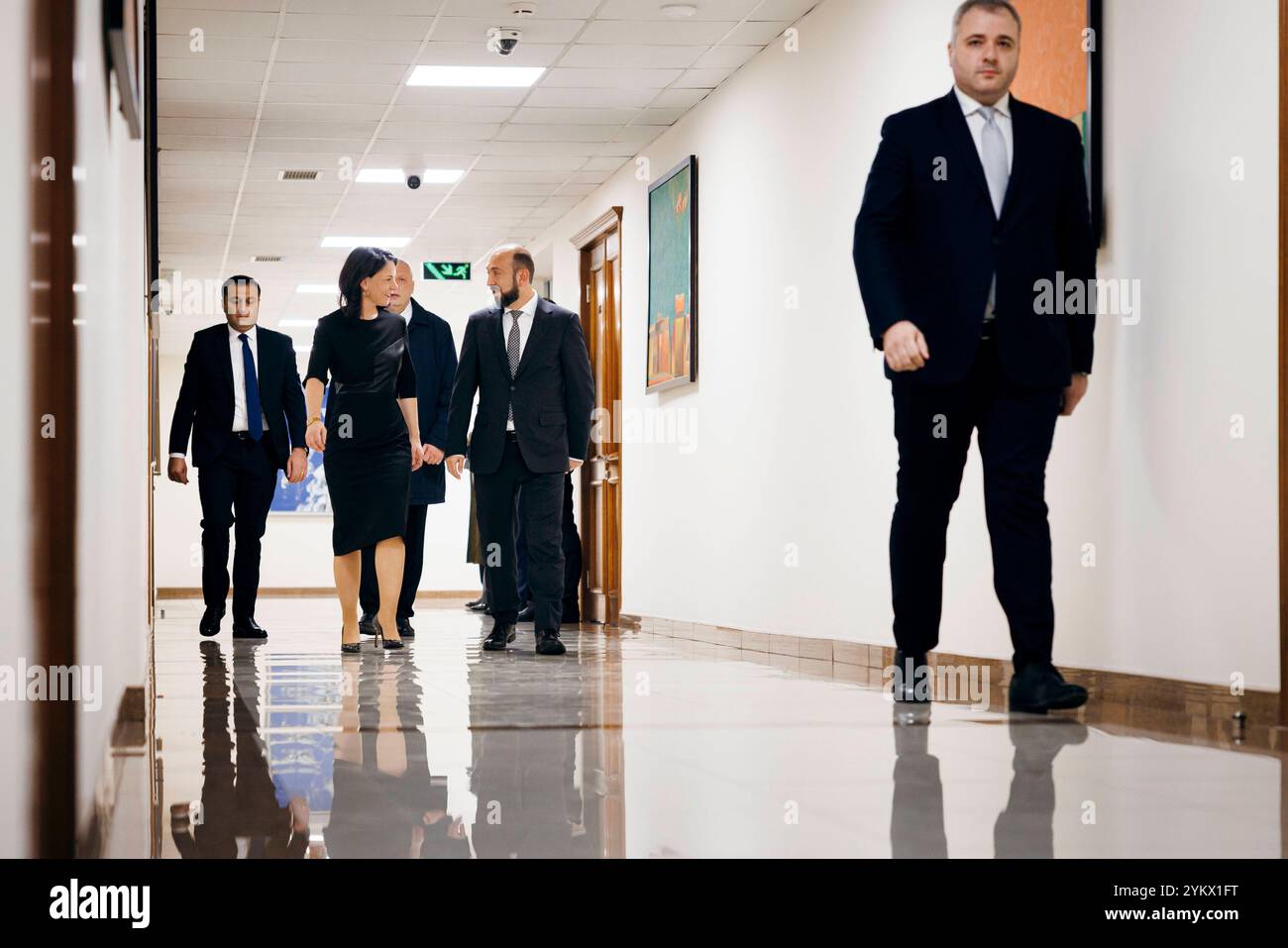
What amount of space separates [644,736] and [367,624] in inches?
163

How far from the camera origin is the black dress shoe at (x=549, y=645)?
609 cm

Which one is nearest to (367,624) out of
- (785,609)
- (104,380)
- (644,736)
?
(785,609)

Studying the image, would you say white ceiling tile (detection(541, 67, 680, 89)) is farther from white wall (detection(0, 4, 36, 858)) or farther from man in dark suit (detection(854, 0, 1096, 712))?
white wall (detection(0, 4, 36, 858))

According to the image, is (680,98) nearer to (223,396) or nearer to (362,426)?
(223,396)

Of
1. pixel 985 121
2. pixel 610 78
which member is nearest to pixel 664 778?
pixel 985 121

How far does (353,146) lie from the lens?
9.49 m

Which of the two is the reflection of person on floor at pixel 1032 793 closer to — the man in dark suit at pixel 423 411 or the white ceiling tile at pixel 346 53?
the man in dark suit at pixel 423 411

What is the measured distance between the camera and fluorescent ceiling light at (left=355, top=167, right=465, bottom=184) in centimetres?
1017

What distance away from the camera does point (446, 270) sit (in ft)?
44.9

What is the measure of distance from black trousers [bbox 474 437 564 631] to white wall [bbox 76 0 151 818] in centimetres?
204

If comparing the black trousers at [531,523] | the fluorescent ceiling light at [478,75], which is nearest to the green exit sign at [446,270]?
the fluorescent ceiling light at [478,75]

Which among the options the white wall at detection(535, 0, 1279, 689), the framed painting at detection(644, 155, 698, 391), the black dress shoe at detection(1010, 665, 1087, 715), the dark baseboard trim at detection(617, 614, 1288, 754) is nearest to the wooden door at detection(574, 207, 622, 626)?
the white wall at detection(535, 0, 1279, 689)

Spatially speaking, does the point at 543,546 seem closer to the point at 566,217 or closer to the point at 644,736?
the point at 644,736

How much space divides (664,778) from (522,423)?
11.4 feet
